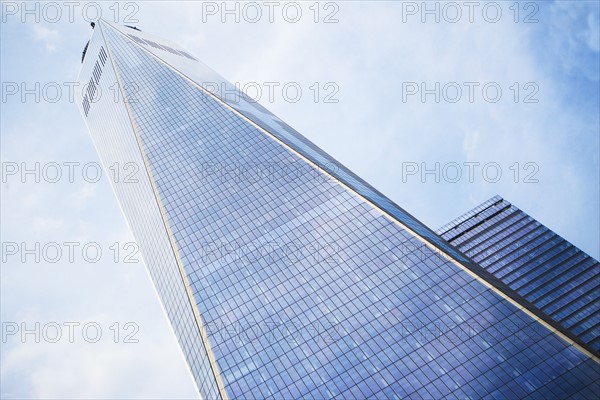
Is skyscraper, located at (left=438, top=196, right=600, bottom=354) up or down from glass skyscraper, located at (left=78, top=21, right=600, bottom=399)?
→ down

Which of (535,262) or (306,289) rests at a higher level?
(306,289)

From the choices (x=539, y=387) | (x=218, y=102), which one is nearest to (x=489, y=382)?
(x=539, y=387)

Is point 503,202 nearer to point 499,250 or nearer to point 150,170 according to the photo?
point 499,250

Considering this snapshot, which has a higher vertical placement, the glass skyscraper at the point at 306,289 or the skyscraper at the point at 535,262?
the glass skyscraper at the point at 306,289

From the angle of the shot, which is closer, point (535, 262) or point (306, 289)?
point (306, 289)

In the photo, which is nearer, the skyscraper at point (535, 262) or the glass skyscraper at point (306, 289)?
the glass skyscraper at point (306, 289)
